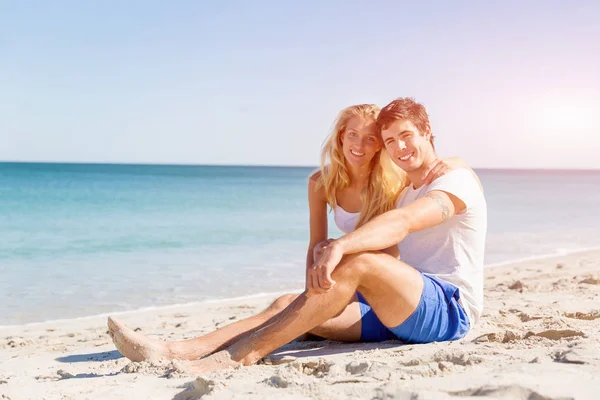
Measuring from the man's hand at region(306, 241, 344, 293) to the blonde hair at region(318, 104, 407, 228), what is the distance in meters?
0.99

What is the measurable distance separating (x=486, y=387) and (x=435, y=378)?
306mm

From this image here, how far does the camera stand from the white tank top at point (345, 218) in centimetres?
421

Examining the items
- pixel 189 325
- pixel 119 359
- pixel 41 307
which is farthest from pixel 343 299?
pixel 41 307

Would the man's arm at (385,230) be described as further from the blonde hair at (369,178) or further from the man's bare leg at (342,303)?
the blonde hair at (369,178)

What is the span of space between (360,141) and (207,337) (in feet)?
5.12

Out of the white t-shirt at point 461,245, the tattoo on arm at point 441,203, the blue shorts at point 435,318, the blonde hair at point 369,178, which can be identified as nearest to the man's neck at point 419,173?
the white t-shirt at point 461,245

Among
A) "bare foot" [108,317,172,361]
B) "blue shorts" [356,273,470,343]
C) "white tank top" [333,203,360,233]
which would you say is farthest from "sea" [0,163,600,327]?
"blue shorts" [356,273,470,343]

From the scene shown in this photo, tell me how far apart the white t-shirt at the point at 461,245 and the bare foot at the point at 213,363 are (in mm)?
1203

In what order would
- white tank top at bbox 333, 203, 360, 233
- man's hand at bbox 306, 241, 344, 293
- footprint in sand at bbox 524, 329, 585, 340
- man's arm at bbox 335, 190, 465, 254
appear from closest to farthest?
man's hand at bbox 306, 241, 344, 293, man's arm at bbox 335, 190, 465, 254, footprint in sand at bbox 524, 329, 585, 340, white tank top at bbox 333, 203, 360, 233

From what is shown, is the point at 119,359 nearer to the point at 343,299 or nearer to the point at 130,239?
the point at 343,299

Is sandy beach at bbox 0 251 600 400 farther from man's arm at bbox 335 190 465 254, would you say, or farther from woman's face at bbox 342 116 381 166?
woman's face at bbox 342 116 381 166

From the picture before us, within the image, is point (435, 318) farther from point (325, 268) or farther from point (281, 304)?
point (281, 304)

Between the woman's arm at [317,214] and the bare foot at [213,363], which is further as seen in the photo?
the woman's arm at [317,214]

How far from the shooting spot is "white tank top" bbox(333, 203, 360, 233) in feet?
13.8
